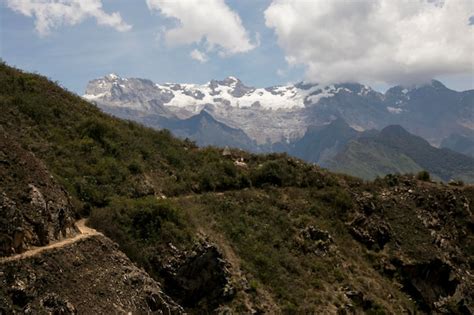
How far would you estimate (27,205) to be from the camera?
20344 millimetres

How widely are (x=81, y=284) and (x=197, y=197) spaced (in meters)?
16.7

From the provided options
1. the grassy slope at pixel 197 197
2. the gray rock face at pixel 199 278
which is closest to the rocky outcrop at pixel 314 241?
the grassy slope at pixel 197 197

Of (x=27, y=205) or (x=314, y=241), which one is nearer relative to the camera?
(x=27, y=205)

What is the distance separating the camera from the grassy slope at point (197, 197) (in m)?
27.9

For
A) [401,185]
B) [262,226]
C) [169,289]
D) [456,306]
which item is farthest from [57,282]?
[401,185]

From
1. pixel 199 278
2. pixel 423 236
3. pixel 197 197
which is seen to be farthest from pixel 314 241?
pixel 199 278

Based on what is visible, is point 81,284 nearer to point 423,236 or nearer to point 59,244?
point 59,244

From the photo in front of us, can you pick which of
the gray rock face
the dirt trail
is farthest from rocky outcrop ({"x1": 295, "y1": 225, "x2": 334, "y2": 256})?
the dirt trail

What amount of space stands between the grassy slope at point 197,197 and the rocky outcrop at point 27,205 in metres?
3.42

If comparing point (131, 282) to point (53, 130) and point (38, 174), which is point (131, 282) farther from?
point (53, 130)

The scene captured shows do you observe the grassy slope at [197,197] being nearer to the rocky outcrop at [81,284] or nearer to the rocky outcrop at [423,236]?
the rocky outcrop at [423,236]

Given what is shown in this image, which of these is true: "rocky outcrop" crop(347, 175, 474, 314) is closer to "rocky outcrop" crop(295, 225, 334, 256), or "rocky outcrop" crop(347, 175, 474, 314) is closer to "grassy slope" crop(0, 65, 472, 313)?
"grassy slope" crop(0, 65, 472, 313)

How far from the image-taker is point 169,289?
25.5 metres

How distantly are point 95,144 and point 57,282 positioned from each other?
1854 cm
